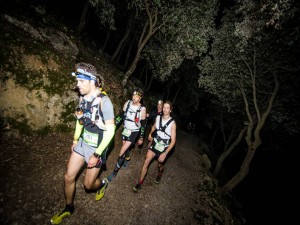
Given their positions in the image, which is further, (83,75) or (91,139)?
(91,139)

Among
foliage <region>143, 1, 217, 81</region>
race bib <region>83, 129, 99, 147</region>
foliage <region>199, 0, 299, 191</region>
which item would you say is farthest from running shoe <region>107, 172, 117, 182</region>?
foliage <region>143, 1, 217, 81</region>

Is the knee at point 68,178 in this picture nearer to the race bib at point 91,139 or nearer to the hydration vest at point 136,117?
the race bib at point 91,139

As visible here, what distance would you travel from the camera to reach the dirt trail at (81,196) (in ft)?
14.6

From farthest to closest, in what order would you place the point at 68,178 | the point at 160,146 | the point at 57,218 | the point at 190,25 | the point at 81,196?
the point at 190,25 → the point at 160,146 → the point at 81,196 → the point at 57,218 → the point at 68,178

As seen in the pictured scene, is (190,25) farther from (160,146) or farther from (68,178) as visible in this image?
(68,178)

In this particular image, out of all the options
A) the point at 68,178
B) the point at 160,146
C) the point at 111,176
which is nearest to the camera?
the point at 68,178

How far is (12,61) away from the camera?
625 centimetres

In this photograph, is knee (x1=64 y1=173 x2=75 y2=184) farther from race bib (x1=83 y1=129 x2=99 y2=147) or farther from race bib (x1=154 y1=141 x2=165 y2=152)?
race bib (x1=154 y1=141 x2=165 y2=152)

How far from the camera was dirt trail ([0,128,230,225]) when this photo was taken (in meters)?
4.45

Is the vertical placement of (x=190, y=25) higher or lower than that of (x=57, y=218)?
higher

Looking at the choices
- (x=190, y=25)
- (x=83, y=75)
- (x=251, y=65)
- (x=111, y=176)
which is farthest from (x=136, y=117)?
(x=251, y=65)

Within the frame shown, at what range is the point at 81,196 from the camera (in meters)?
5.35

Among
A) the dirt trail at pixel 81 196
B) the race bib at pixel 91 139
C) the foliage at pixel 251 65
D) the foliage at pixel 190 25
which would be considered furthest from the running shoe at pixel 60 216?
the foliage at pixel 190 25

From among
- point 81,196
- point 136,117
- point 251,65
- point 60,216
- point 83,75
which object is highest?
point 251,65
